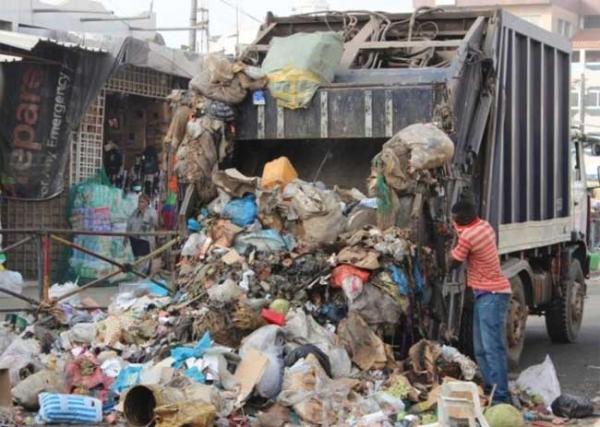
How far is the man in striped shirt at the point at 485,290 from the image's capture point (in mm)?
7801

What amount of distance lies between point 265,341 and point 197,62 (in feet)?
34.1

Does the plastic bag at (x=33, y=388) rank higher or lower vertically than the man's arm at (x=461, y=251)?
lower

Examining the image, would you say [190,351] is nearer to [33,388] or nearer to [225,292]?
[225,292]

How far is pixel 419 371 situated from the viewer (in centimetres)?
777

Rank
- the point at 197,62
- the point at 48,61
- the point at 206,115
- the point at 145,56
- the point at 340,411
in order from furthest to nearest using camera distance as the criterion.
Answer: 1. the point at 197,62
2. the point at 145,56
3. the point at 48,61
4. the point at 206,115
5. the point at 340,411

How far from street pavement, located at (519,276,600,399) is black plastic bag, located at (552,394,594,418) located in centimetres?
96

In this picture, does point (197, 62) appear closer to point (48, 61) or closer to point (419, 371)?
point (48, 61)

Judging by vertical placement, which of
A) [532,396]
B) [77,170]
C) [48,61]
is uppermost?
[48,61]

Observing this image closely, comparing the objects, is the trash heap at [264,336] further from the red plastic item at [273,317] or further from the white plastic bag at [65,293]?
the white plastic bag at [65,293]

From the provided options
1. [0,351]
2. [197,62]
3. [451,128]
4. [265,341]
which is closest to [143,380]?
[265,341]

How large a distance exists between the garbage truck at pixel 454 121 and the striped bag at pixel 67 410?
2531mm

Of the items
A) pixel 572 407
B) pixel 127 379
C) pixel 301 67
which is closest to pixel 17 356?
pixel 127 379

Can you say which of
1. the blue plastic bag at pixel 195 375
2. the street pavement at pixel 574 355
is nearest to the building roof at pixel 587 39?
the street pavement at pixel 574 355

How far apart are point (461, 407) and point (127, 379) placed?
2.22 metres
